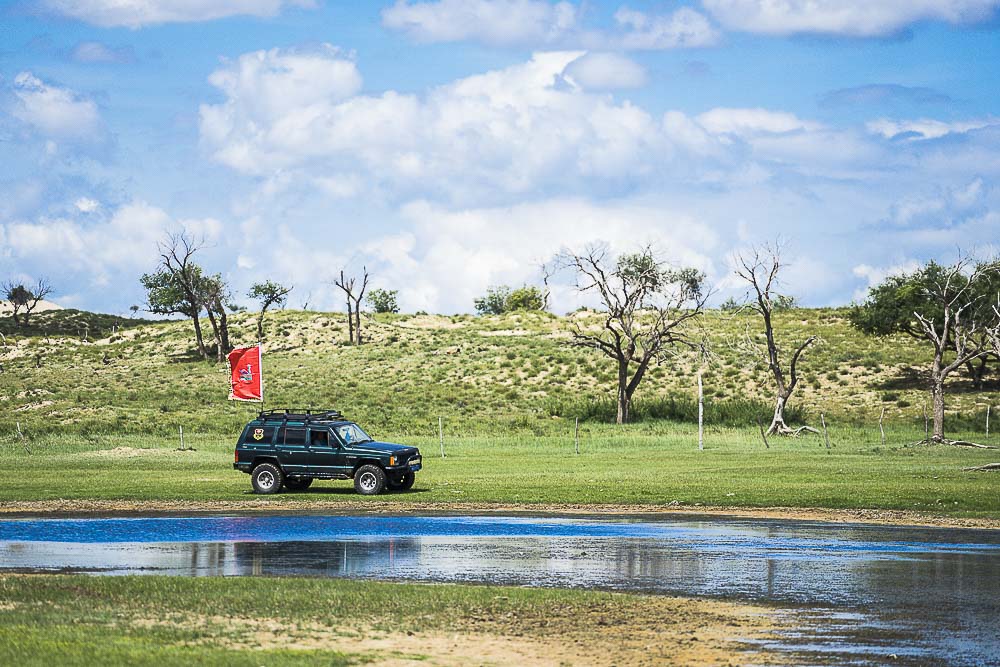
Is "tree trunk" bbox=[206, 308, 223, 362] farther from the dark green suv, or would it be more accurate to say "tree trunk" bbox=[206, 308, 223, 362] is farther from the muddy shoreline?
the muddy shoreline

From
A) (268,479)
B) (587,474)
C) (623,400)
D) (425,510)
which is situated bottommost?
(425,510)

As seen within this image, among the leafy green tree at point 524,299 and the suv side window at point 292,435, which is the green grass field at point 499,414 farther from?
the leafy green tree at point 524,299

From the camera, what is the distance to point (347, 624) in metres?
13.8

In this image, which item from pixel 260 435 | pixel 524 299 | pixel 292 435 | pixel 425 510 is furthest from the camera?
pixel 524 299

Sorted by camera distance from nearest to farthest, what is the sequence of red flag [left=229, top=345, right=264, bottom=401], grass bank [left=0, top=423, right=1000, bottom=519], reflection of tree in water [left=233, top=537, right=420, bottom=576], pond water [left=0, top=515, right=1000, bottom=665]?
pond water [left=0, top=515, right=1000, bottom=665] → reflection of tree in water [left=233, top=537, right=420, bottom=576] → grass bank [left=0, top=423, right=1000, bottom=519] → red flag [left=229, top=345, right=264, bottom=401]

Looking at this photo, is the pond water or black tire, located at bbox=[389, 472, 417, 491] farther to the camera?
black tire, located at bbox=[389, 472, 417, 491]

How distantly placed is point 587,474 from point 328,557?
66.5ft

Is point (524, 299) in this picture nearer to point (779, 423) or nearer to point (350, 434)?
point (779, 423)

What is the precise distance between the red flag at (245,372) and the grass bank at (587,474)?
286cm

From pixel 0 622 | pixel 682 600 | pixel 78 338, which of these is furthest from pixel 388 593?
pixel 78 338

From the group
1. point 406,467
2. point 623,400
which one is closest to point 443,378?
point 623,400

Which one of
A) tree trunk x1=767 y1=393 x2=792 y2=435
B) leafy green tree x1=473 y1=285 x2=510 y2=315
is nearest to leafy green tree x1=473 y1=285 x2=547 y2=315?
leafy green tree x1=473 y1=285 x2=510 y2=315

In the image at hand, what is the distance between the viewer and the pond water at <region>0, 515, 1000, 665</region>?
1388cm

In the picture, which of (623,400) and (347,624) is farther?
(623,400)
